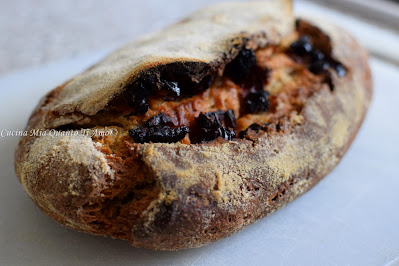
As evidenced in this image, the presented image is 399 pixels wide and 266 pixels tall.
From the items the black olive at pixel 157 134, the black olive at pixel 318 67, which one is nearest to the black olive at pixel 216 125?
the black olive at pixel 157 134

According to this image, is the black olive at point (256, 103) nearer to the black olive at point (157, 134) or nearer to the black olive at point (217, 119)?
the black olive at point (217, 119)

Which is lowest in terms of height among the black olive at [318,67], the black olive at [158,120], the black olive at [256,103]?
the black olive at [318,67]

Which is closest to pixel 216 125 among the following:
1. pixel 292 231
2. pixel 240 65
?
pixel 240 65

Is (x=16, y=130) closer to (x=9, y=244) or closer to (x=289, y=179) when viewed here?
(x=9, y=244)

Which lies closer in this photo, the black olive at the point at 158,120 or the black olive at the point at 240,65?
the black olive at the point at 158,120

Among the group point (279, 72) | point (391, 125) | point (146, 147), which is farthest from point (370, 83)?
point (146, 147)

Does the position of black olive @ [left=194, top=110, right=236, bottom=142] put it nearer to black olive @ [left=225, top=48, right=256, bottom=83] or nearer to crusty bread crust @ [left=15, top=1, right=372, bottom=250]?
crusty bread crust @ [left=15, top=1, right=372, bottom=250]

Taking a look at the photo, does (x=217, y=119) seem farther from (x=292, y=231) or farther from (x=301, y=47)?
(x=301, y=47)
